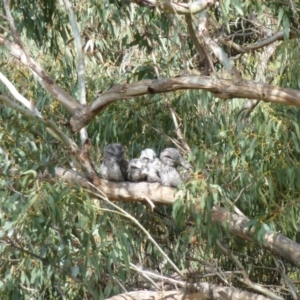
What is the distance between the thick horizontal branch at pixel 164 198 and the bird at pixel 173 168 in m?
0.17

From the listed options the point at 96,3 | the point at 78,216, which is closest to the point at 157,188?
the point at 78,216

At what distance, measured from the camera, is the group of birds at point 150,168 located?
5641mm

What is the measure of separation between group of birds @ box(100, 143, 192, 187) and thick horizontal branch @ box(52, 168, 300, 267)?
8.0 inches

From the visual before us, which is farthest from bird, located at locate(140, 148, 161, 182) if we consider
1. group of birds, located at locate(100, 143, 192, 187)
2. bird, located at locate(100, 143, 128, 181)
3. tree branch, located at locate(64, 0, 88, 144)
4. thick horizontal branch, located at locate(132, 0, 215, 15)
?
thick horizontal branch, located at locate(132, 0, 215, 15)

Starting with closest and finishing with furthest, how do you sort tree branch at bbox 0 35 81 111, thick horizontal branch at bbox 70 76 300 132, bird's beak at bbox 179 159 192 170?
thick horizontal branch at bbox 70 76 300 132
tree branch at bbox 0 35 81 111
bird's beak at bbox 179 159 192 170

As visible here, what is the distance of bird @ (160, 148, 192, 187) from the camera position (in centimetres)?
556

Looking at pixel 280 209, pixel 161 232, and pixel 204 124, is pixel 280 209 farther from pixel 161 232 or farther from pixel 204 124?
pixel 161 232

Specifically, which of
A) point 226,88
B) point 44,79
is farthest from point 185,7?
point 44,79

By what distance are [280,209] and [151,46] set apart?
6.44 feet

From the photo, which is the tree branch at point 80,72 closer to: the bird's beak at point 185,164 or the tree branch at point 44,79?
the tree branch at point 44,79

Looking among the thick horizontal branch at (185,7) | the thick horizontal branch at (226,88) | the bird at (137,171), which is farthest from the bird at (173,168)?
the thick horizontal branch at (185,7)

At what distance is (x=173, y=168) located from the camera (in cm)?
577

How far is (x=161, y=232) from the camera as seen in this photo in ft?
22.2

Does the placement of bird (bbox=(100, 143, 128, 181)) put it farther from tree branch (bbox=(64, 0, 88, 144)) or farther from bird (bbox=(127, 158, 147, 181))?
tree branch (bbox=(64, 0, 88, 144))
